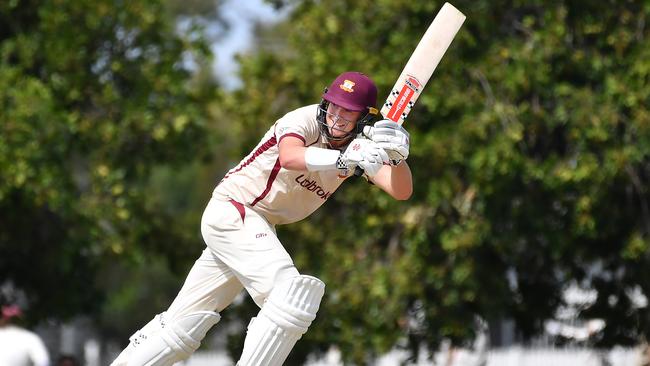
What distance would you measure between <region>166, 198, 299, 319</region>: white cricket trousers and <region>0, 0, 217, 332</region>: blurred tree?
5.91m

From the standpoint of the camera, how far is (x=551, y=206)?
1120 cm

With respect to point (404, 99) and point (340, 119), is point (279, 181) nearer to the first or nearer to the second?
point (340, 119)

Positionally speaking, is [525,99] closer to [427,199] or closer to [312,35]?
[427,199]

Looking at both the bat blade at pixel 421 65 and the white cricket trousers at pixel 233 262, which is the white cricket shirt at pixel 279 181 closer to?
the white cricket trousers at pixel 233 262

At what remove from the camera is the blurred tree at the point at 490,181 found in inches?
425

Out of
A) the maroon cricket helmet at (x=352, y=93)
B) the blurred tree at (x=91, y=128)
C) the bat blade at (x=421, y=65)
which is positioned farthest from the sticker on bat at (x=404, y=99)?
the blurred tree at (x=91, y=128)

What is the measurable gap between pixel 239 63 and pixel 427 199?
9.20 feet

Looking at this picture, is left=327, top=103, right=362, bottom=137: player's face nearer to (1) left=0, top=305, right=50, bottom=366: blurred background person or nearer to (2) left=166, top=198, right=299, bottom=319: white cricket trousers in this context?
(2) left=166, top=198, right=299, bottom=319: white cricket trousers

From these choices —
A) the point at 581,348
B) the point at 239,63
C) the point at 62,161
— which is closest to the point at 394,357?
the point at 581,348

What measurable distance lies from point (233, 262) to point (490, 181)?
5.60 meters

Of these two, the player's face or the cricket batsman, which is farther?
the player's face

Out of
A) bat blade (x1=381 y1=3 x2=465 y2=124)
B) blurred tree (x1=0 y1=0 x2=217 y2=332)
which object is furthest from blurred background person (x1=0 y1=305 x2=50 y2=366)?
bat blade (x1=381 y1=3 x2=465 y2=124)

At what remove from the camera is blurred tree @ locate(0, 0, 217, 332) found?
38.2 feet

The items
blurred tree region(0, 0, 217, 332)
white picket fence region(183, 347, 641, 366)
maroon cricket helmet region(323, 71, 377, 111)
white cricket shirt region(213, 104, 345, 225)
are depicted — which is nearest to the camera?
maroon cricket helmet region(323, 71, 377, 111)
